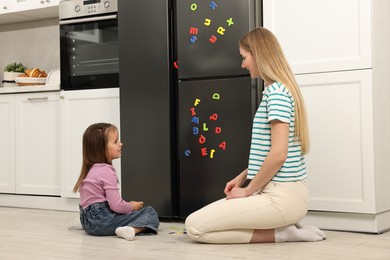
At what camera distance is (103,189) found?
3146mm

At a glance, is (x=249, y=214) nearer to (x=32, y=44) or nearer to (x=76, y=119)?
(x=76, y=119)

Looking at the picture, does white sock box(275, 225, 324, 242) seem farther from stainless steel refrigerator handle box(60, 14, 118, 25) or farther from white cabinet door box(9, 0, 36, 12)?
white cabinet door box(9, 0, 36, 12)

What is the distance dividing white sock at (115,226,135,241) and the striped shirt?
62cm

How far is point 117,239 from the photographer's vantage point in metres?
3.01

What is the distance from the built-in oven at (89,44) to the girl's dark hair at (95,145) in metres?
0.90

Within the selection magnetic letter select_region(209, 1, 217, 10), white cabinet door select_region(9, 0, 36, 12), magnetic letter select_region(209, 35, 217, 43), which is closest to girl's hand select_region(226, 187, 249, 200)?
magnetic letter select_region(209, 35, 217, 43)

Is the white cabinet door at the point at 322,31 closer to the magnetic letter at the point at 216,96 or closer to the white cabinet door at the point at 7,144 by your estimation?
the magnetic letter at the point at 216,96

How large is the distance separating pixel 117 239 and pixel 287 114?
102 cm

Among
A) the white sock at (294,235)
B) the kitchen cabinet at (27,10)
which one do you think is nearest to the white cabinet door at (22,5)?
the kitchen cabinet at (27,10)

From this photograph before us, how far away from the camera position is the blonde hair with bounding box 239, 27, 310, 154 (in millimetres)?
2764

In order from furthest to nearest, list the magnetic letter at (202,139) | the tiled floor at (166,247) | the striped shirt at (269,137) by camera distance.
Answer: the magnetic letter at (202,139) < the striped shirt at (269,137) < the tiled floor at (166,247)

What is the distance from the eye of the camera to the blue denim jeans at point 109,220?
10.2ft

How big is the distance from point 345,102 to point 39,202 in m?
2.36

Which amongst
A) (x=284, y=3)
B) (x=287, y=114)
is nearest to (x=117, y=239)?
(x=287, y=114)
